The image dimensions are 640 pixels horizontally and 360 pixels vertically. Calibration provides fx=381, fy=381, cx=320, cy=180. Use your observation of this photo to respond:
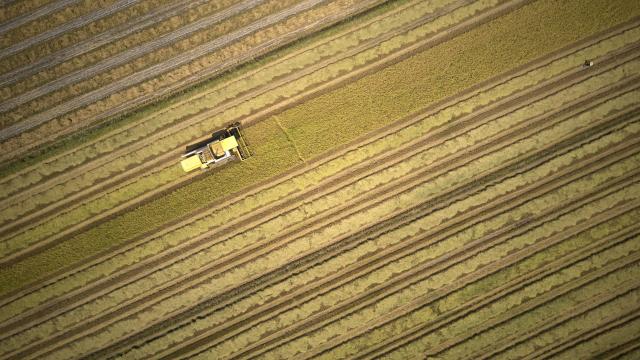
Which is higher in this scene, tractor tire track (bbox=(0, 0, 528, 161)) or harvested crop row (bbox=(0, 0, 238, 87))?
harvested crop row (bbox=(0, 0, 238, 87))

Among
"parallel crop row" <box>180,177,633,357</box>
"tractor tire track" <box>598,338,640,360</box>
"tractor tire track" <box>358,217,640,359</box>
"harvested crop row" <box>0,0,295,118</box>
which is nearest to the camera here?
"tractor tire track" <box>598,338,640,360</box>

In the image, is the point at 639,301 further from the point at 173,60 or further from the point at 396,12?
the point at 173,60

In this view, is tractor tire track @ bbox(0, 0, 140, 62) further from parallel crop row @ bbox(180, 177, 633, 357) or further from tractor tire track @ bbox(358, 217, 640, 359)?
tractor tire track @ bbox(358, 217, 640, 359)

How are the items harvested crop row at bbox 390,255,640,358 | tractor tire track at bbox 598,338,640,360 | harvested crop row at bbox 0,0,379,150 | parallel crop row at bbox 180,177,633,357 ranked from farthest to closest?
harvested crop row at bbox 0,0,379,150 < parallel crop row at bbox 180,177,633,357 < harvested crop row at bbox 390,255,640,358 < tractor tire track at bbox 598,338,640,360

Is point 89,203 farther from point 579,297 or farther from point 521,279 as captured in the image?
point 579,297

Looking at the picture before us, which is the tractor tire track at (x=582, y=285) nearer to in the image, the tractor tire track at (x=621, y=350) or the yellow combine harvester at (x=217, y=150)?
the tractor tire track at (x=621, y=350)

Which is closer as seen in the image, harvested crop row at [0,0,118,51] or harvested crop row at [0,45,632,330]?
harvested crop row at [0,45,632,330]

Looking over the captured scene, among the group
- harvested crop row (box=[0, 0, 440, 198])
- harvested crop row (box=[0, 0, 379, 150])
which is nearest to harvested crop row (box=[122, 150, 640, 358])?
harvested crop row (box=[0, 0, 440, 198])
